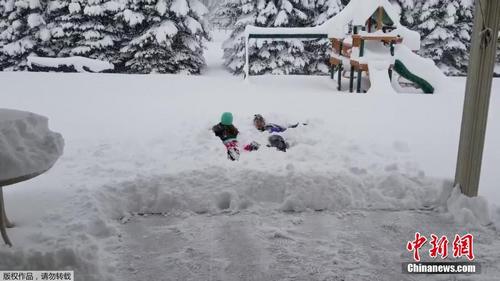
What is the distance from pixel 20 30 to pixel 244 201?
16227mm

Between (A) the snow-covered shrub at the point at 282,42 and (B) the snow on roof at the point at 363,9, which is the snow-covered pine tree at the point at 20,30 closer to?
(A) the snow-covered shrub at the point at 282,42

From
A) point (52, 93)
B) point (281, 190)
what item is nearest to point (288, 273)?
point (281, 190)

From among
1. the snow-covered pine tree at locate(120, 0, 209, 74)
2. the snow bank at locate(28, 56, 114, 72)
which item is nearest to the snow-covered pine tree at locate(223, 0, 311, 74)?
the snow-covered pine tree at locate(120, 0, 209, 74)

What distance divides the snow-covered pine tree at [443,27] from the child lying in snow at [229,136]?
15.7 metres

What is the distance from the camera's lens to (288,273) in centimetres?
278

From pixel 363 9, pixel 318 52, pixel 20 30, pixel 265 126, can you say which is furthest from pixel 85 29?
pixel 265 126

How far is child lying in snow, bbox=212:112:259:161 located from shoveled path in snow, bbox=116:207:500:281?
108cm

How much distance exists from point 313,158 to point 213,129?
1.29 meters

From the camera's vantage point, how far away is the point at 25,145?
2826 millimetres

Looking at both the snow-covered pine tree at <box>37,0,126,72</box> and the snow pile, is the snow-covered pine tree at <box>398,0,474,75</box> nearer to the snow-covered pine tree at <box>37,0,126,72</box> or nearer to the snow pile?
the snow-covered pine tree at <box>37,0,126,72</box>

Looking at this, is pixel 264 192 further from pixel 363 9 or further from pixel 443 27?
pixel 443 27

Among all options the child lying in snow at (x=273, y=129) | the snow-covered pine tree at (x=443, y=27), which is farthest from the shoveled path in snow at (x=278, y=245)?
the snow-covered pine tree at (x=443, y=27)

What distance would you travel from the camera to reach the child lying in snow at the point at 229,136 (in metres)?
4.59

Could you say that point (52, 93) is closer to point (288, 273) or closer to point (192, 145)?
point (192, 145)
